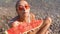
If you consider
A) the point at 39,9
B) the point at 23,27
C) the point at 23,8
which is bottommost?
the point at 39,9

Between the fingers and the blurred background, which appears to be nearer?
the fingers

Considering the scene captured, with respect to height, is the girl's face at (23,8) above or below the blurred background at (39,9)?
above

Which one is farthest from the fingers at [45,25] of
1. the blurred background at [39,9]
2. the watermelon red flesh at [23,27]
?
the blurred background at [39,9]

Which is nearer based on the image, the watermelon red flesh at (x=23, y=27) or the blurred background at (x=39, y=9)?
the watermelon red flesh at (x=23, y=27)

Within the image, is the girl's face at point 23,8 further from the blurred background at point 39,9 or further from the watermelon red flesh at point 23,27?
the blurred background at point 39,9

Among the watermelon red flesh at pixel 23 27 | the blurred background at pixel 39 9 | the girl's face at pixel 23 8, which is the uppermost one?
the girl's face at pixel 23 8

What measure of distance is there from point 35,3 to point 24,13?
2167 mm

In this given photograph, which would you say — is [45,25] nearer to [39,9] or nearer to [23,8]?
[23,8]

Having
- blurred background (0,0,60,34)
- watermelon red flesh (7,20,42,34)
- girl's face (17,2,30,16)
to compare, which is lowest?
blurred background (0,0,60,34)

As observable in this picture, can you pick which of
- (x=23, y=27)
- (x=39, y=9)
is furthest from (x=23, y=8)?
(x=39, y=9)

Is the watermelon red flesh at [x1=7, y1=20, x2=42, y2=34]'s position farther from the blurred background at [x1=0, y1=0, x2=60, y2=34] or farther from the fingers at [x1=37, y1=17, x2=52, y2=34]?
the blurred background at [x1=0, y1=0, x2=60, y2=34]

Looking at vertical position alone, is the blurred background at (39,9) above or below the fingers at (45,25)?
below

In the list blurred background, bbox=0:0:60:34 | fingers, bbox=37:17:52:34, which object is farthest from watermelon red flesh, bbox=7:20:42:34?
blurred background, bbox=0:0:60:34

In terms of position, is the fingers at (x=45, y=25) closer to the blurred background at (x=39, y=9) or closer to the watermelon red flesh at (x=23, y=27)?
the watermelon red flesh at (x=23, y=27)
